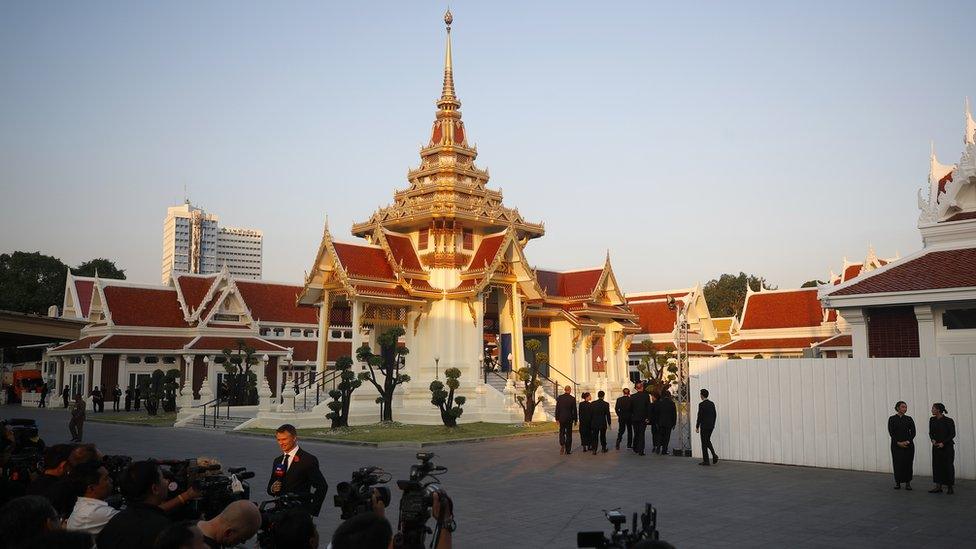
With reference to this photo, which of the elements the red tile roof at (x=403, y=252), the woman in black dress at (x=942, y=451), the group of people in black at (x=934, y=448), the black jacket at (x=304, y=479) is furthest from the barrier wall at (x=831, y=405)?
the red tile roof at (x=403, y=252)

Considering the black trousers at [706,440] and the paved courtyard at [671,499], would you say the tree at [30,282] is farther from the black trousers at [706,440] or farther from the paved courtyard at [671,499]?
the black trousers at [706,440]

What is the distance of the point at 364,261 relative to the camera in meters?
30.8

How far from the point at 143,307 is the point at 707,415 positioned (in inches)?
1299

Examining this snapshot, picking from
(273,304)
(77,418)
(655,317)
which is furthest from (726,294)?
(77,418)

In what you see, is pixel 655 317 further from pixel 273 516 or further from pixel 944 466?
pixel 273 516

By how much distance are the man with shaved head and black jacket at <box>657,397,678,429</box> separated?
1448cm

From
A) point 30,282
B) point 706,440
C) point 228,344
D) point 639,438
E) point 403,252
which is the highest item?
point 30,282

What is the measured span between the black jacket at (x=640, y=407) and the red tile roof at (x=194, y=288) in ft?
95.7

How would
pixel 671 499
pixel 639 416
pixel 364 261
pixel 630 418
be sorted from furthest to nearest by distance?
1. pixel 364 261
2. pixel 630 418
3. pixel 639 416
4. pixel 671 499

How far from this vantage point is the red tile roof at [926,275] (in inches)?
661

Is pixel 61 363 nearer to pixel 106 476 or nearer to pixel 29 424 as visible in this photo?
pixel 29 424

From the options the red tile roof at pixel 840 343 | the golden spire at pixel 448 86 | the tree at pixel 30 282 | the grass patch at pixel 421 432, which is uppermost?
the golden spire at pixel 448 86

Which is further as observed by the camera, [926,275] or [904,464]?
[926,275]

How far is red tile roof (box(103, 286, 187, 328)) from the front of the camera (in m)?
39.3
